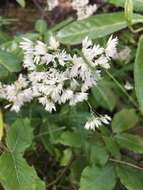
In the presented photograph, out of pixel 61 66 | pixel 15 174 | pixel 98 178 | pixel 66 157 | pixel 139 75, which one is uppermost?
pixel 61 66

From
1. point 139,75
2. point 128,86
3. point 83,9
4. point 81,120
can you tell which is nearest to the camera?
point 139,75

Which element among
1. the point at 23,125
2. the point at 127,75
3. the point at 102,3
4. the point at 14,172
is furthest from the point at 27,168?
the point at 102,3

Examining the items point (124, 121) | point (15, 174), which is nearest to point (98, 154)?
point (124, 121)

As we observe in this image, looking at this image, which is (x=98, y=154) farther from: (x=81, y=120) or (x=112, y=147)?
(x=81, y=120)

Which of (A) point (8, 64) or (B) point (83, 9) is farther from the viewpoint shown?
(B) point (83, 9)

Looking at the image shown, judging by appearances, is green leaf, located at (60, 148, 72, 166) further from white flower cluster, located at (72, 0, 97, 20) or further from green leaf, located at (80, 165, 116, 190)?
white flower cluster, located at (72, 0, 97, 20)

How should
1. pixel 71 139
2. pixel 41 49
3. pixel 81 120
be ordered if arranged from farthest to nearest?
pixel 81 120 < pixel 71 139 < pixel 41 49

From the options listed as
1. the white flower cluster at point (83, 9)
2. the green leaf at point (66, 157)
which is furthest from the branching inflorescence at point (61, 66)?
the white flower cluster at point (83, 9)
